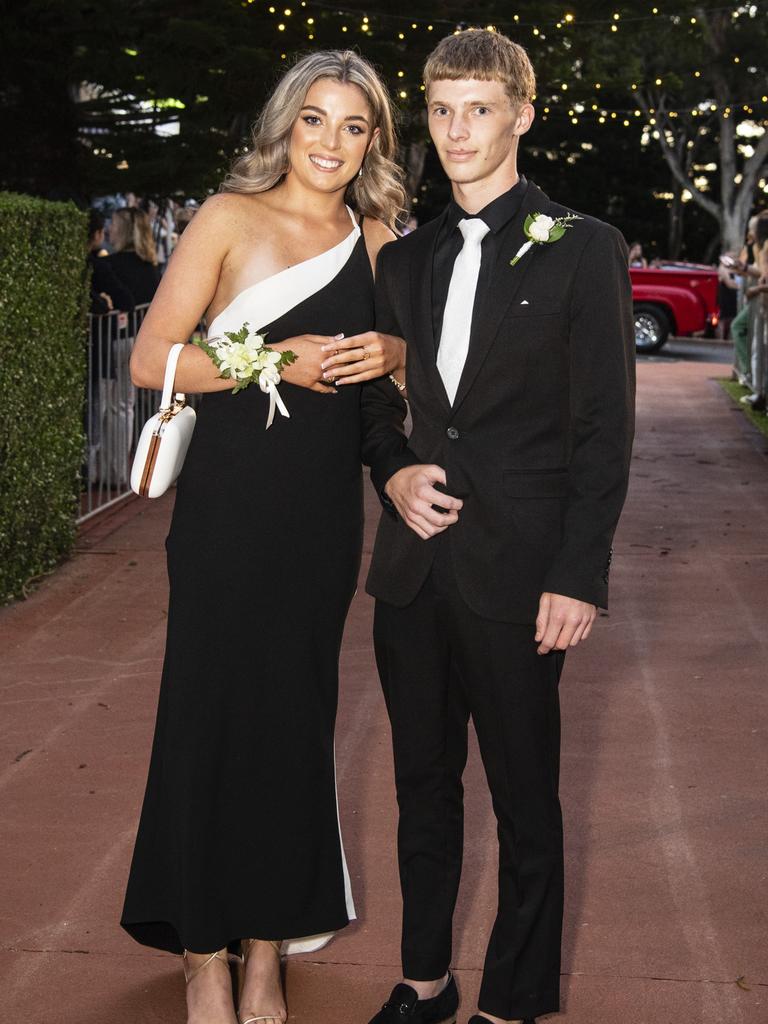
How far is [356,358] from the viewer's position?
3471 mm

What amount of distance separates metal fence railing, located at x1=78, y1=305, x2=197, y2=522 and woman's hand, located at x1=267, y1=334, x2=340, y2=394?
7.21 m

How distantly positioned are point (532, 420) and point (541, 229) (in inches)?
16.0

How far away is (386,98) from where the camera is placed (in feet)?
12.2

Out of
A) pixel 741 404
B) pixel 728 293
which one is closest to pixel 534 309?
pixel 741 404

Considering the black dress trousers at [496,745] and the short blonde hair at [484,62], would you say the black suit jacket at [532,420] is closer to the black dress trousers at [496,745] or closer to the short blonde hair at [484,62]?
the black dress trousers at [496,745]

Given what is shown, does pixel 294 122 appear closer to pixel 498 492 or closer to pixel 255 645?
pixel 498 492

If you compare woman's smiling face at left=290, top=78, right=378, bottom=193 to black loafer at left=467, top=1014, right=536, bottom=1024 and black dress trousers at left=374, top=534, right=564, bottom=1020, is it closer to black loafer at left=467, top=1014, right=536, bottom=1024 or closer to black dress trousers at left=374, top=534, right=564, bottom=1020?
black dress trousers at left=374, top=534, right=564, bottom=1020

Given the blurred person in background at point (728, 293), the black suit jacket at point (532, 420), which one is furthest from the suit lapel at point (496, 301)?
the blurred person in background at point (728, 293)

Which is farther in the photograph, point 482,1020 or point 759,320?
point 759,320

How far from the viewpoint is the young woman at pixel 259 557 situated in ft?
11.7

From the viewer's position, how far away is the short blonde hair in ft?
10.4

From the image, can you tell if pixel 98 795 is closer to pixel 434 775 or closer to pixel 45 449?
pixel 434 775

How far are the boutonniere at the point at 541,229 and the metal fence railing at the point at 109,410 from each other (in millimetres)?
7666

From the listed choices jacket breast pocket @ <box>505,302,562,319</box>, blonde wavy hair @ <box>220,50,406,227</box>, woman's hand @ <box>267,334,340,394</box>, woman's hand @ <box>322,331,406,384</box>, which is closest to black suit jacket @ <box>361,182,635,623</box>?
jacket breast pocket @ <box>505,302,562,319</box>
